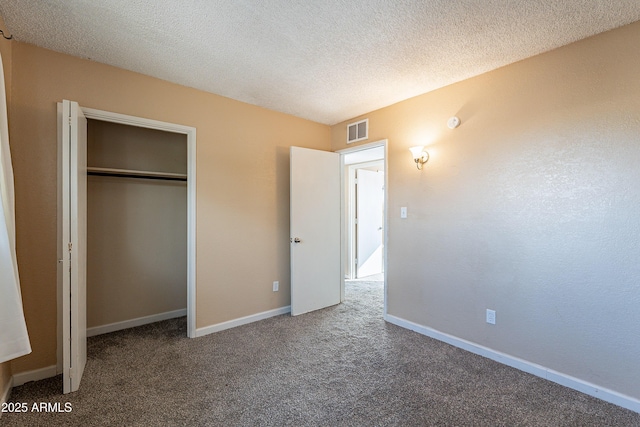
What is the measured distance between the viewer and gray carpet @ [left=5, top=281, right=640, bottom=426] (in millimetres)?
1825

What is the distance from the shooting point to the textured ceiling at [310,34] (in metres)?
1.81

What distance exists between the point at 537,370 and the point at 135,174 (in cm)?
413

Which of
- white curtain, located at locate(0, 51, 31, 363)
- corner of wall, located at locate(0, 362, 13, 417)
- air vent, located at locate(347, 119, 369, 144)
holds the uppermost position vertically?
air vent, located at locate(347, 119, 369, 144)

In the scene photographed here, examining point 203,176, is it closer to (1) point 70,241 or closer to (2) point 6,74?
(1) point 70,241

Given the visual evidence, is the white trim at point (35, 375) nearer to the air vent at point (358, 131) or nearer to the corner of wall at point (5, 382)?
the corner of wall at point (5, 382)

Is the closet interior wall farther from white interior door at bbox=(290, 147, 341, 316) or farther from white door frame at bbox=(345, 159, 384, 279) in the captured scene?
white door frame at bbox=(345, 159, 384, 279)

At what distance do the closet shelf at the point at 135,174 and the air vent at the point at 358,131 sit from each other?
2137 mm

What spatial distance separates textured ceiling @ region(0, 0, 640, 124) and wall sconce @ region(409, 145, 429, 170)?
Answer: 628 millimetres

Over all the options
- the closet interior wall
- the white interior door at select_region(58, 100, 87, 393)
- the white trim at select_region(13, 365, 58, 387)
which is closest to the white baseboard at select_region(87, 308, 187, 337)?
the closet interior wall

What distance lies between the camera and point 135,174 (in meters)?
3.15

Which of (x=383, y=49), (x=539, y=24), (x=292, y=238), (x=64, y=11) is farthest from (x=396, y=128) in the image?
(x=64, y=11)

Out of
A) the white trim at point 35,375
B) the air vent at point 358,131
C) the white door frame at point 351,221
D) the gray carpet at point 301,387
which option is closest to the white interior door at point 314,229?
the air vent at point 358,131

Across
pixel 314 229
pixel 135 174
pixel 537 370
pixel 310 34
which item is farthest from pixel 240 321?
pixel 310 34

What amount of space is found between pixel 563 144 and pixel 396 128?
5.15 ft
